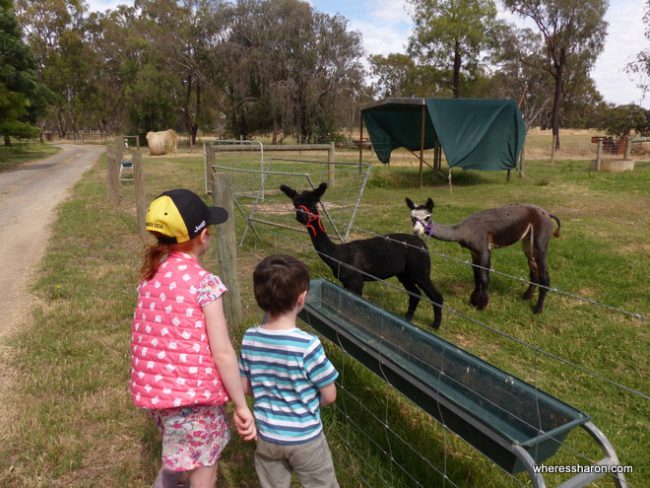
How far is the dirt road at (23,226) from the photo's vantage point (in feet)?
17.7

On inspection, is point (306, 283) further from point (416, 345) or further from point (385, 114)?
point (385, 114)

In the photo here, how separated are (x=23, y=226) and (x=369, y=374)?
28.8ft

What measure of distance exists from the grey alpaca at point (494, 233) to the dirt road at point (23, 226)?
4354 mm

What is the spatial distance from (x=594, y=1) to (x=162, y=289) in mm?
39312

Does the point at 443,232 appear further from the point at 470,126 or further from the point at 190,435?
the point at 470,126

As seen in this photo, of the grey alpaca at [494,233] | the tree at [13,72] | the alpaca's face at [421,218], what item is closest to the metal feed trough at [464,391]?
the alpaca's face at [421,218]

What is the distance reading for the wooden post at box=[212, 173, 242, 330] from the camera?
3816 millimetres

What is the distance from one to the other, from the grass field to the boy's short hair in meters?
0.83

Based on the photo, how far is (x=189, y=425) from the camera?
6.34ft

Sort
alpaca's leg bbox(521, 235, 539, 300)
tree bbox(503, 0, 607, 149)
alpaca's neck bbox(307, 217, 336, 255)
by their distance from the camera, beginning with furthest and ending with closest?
tree bbox(503, 0, 607, 149)
alpaca's leg bbox(521, 235, 539, 300)
alpaca's neck bbox(307, 217, 336, 255)

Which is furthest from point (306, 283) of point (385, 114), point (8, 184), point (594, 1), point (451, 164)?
point (594, 1)

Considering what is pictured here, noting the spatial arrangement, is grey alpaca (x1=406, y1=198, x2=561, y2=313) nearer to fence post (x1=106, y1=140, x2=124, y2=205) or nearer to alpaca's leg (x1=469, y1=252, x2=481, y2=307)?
alpaca's leg (x1=469, y1=252, x2=481, y2=307)

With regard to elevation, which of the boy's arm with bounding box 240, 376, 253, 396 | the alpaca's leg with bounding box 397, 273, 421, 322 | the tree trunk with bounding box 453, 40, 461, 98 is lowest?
the alpaca's leg with bounding box 397, 273, 421, 322

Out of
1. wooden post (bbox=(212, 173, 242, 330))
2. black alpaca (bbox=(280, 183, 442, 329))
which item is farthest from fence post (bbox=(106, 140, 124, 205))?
wooden post (bbox=(212, 173, 242, 330))
